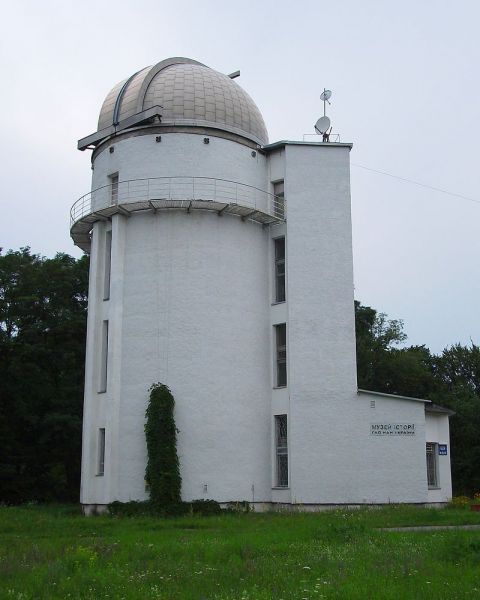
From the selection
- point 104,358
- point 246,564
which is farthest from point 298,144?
point 246,564

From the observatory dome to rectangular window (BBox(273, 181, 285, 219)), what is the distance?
6.78ft

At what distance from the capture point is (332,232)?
106 feet

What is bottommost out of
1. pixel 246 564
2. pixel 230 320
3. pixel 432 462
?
pixel 246 564

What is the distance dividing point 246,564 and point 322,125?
959 inches

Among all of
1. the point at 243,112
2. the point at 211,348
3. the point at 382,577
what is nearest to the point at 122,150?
the point at 243,112

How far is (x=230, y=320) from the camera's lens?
101ft

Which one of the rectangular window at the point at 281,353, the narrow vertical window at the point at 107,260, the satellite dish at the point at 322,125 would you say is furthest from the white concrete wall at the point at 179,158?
the rectangular window at the point at 281,353

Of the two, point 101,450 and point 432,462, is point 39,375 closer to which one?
point 101,450

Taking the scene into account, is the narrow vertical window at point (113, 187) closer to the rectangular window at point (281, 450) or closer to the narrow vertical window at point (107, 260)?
the narrow vertical window at point (107, 260)

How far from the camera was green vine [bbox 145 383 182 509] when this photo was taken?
92.0 ft

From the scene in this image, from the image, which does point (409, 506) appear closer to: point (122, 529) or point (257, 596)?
point (122, 529)

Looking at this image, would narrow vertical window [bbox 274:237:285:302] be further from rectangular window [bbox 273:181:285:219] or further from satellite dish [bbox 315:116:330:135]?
satellite dish [bbox 315:116:330:135]

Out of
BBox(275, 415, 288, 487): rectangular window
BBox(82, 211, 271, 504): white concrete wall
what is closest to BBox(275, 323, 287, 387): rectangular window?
BBox(82, 211, 271, 504): white concrete wall

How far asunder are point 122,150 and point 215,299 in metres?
7.31
